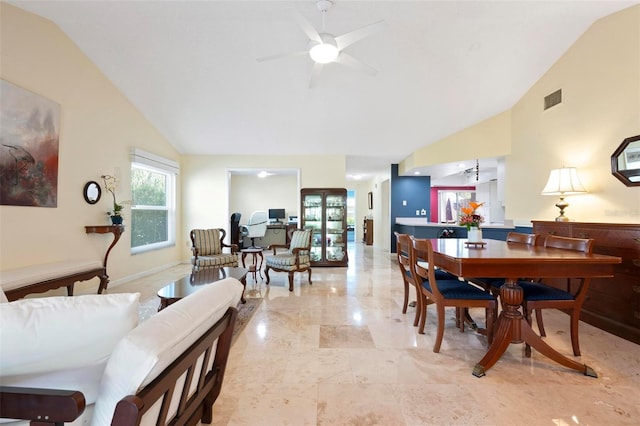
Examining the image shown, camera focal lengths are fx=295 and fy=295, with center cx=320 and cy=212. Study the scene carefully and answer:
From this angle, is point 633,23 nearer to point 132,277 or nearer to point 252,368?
point 252,368

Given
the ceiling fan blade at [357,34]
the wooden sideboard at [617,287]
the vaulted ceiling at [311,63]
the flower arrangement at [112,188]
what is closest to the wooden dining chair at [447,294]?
the wooden sideboard at [617,287]

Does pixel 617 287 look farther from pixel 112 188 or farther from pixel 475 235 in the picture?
pixel 112 188

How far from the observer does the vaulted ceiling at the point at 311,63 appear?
2.90 metres

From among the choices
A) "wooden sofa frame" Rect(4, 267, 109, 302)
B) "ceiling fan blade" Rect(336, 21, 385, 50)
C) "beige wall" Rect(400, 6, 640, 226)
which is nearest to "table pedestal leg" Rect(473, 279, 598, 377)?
"beige wall" Rect(400, 6, 640, 226)

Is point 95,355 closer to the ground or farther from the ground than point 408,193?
closer to the ground

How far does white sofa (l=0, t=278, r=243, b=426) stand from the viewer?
0.80 meters

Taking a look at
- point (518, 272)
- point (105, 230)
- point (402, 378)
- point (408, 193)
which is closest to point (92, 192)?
point (105, 230)

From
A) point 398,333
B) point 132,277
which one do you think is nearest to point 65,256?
point 132,277

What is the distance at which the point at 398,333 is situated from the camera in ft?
8.74

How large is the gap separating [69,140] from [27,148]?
0.56 meters

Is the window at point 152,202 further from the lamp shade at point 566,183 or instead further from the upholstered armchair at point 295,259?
the lamp shade at point 566,183

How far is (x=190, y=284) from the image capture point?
9.77 feet

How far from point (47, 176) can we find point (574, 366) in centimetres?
501

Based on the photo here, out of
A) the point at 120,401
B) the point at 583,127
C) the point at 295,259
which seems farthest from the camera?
the point at 295,259
